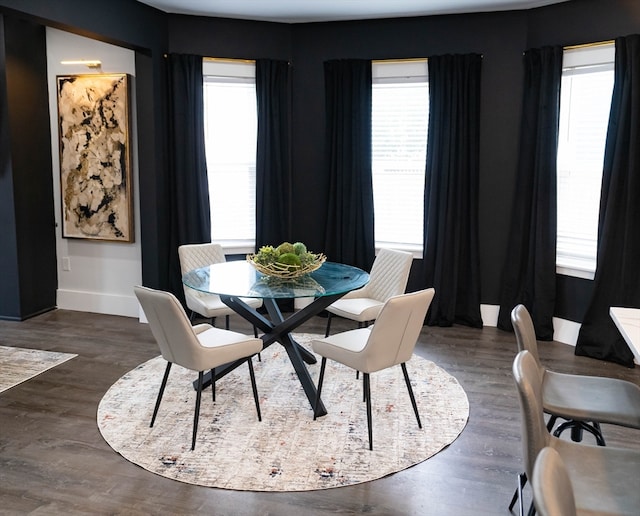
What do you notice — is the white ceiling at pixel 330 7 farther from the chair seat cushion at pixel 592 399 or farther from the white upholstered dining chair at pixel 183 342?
the chair seat cushion at pixel 592 399

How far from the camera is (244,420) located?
11.3 feet

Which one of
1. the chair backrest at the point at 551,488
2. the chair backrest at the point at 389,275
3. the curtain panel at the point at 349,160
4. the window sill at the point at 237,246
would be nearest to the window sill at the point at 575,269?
the chair backrest at the point at 389,275

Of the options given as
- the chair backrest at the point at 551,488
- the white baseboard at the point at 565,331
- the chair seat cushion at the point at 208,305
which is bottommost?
the white baseboard at the point at 565,331

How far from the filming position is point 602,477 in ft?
6.31

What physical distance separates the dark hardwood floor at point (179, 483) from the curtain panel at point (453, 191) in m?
0.89

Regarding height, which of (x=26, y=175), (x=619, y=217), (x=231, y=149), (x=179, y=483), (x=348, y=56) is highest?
(x=348, y=56)

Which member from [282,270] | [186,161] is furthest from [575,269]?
[186,161]

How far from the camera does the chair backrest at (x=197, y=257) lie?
455 centimetres

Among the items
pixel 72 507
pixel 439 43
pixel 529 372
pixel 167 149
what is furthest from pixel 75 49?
pixel 529 372

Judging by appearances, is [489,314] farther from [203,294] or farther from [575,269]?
[203,294]

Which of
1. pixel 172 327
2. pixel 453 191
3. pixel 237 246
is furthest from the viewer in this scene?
pixel 237 246

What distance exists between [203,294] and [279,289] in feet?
4.12

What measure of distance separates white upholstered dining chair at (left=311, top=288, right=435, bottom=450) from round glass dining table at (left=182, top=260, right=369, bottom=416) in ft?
1.09

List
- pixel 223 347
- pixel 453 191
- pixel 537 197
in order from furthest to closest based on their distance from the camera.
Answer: pixel 453 191 < pixel 537 197 < pixel 223 347
